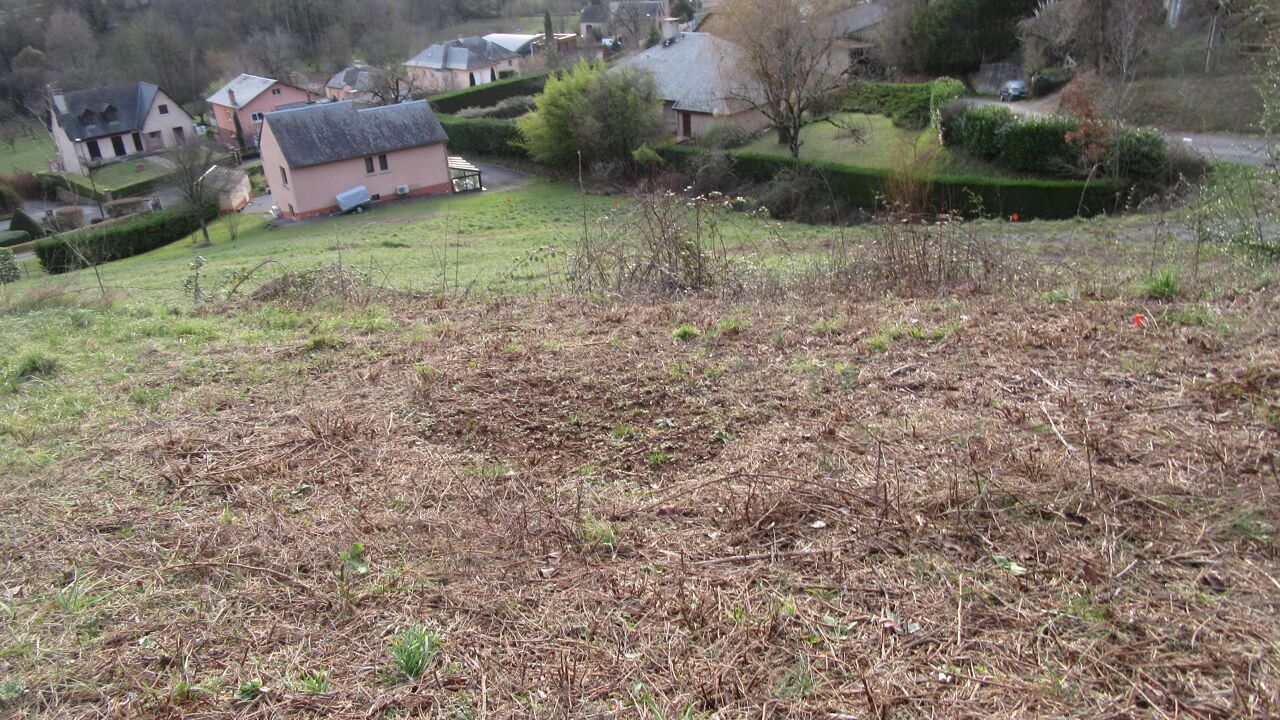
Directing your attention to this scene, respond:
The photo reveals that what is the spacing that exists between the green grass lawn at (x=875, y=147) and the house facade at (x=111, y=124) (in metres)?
36.9

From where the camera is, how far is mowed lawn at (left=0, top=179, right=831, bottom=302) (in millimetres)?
15227

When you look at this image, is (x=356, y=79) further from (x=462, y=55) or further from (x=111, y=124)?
(x=111, y=124)

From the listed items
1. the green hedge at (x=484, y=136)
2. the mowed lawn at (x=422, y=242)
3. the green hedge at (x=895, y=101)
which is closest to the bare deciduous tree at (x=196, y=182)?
the mowed lawn at (x=422, y=242)

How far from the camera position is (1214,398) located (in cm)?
416

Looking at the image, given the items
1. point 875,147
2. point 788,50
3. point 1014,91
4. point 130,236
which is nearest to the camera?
point 788,50

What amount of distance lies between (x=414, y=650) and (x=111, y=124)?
192 ft

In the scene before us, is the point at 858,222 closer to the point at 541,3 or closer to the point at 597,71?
the point at 597,71

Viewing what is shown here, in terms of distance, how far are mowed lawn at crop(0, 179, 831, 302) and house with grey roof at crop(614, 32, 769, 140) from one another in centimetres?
568

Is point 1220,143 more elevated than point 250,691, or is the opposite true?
point 250,691

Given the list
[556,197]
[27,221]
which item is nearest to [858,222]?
[556,197]

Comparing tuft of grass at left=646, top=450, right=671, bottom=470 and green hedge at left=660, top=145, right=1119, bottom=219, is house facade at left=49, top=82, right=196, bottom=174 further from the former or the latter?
tuft of grass at left=646, top=450, right=671, bottom=470

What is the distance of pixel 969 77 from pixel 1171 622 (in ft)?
116

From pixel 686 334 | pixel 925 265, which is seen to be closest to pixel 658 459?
pixel 686 334

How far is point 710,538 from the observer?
3590 millimetres
